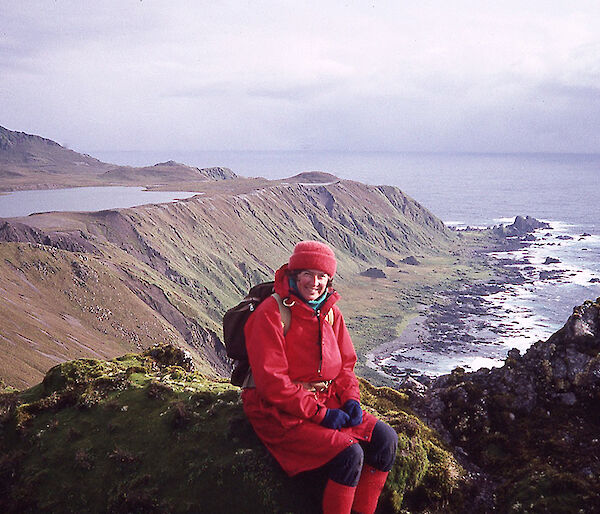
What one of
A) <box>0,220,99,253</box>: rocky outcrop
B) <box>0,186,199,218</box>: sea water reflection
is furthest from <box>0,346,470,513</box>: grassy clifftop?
<box>0,186,199,218</box>: sea water reflection

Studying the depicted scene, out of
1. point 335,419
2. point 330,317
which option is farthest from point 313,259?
point 335,419

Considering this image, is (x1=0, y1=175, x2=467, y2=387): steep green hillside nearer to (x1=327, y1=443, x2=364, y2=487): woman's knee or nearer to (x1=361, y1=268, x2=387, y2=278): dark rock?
(x1=361, y1=268, x2=387, y2=278): dark rock

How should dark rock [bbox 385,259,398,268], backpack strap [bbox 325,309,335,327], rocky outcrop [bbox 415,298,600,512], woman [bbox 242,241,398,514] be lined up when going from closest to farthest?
woman [bbox 242,241,398,514] → backpack strap [bbox 325,309,335,327] → rocky outcrop [bbox 415,298,600,512] → dark rock [bbox 385,259,398,268]

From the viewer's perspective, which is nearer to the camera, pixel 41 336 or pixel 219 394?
pixel 219 394

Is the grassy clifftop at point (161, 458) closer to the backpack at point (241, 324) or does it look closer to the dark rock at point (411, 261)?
the backpack at point (241, 324)

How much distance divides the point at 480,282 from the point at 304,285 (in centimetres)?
15944

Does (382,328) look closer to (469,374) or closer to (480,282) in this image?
(480,282)

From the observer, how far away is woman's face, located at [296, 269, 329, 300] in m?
8.65

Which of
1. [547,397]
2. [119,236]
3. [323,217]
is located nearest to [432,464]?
[547,397]

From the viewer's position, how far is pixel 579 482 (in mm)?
8914

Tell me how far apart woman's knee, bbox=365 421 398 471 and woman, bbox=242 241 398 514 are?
0.05ft

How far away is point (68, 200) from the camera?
146 m

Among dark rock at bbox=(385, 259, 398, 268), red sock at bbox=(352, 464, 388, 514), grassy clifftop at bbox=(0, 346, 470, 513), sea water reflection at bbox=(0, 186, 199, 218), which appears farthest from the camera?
dark rock at bbox=(385, 259, 398, 268)

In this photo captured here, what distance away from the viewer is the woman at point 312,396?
802cm
